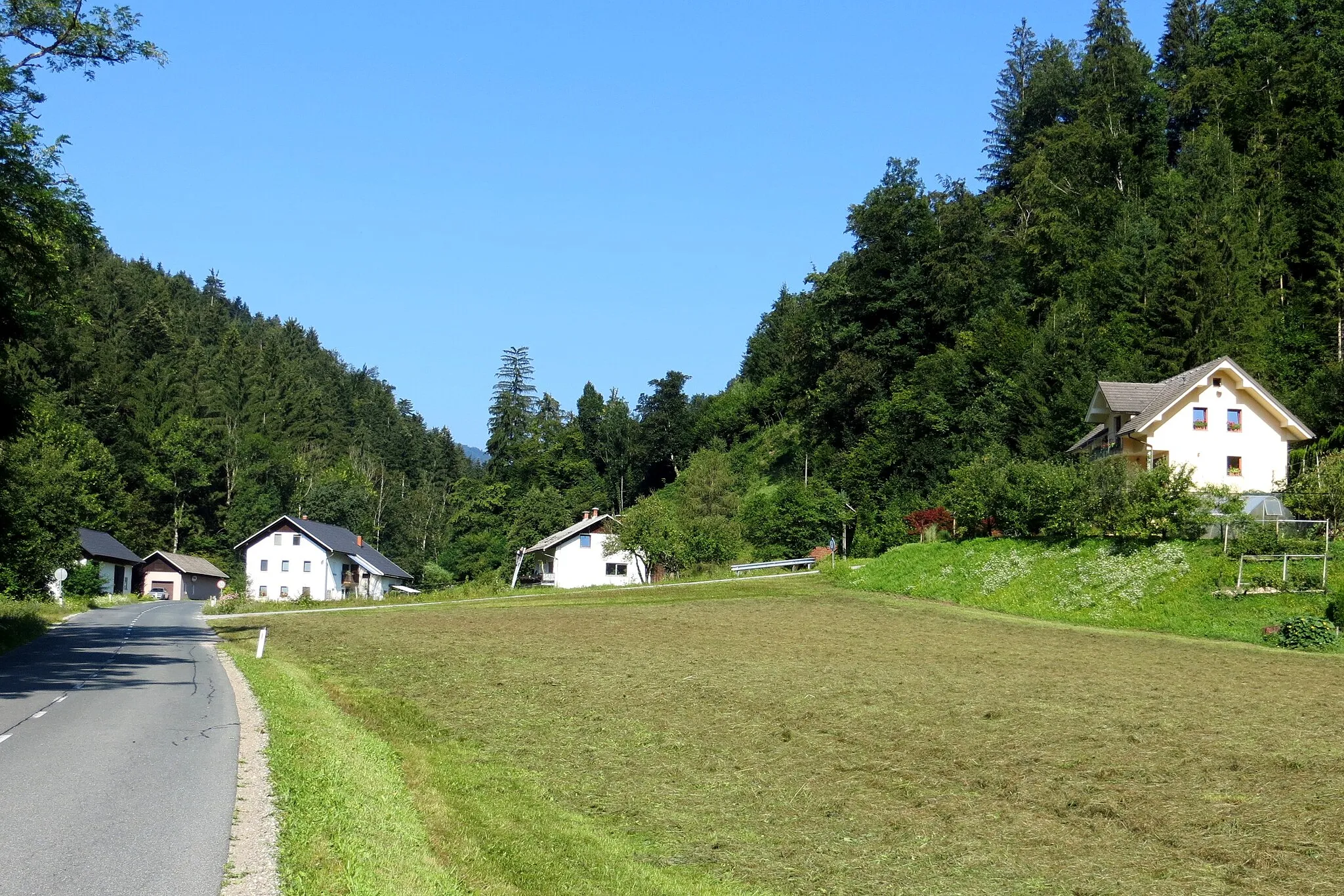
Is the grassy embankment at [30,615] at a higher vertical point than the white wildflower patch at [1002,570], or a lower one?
lower

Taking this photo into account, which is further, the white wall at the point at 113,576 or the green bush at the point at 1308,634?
the white wall at the point at 113,576

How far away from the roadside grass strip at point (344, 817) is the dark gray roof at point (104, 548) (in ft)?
238

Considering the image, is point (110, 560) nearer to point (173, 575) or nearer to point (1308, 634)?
point (173, 575)

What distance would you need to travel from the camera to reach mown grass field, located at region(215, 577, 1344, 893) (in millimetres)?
10828

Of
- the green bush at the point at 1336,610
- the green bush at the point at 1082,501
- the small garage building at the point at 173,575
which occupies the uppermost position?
the green bush at the point at 1082,501

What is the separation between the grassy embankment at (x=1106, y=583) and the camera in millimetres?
35969

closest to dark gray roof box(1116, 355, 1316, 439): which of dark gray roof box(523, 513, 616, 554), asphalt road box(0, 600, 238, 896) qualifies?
dark gray roof box(523, 513, 616, 554)

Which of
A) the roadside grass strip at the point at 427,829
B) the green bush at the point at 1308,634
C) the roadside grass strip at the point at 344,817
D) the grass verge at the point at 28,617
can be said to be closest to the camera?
the roadside grass strip at the point at 344,817

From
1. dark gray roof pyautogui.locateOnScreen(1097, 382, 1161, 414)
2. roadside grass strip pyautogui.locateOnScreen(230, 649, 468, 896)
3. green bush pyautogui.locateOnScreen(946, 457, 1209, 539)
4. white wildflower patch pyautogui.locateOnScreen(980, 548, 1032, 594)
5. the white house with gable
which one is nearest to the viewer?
roadside grass strip pyautogui.locateOnScreen(230, 649, 468, 896)

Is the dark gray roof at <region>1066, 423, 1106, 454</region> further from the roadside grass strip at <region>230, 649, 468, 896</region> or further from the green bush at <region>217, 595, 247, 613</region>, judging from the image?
the roadside grass strip at <region>230, 649, 468, 896</region>

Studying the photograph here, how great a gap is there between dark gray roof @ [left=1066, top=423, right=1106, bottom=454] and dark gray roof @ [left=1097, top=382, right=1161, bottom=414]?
3.85 meters

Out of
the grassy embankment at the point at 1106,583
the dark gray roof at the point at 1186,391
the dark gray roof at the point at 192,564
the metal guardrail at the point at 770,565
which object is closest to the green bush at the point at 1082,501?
the grassy embankment at the point at 1106,583

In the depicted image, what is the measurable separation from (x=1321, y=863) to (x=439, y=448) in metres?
161

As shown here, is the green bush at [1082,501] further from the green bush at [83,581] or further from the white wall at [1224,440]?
the green bush at [83,581]
